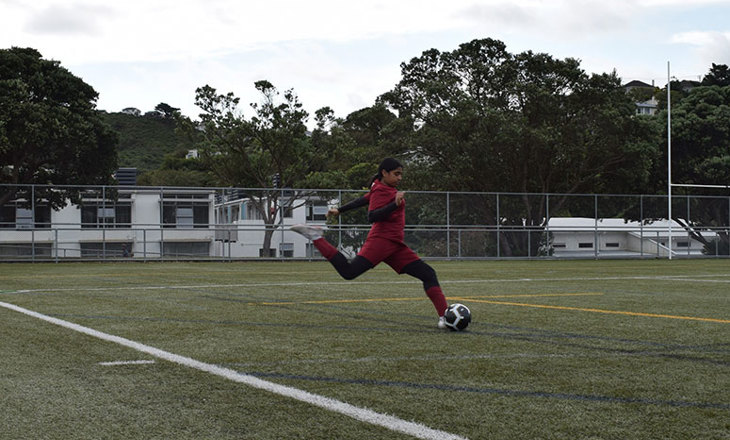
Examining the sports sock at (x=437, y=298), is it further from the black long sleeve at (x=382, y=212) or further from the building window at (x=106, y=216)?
the building window at (x=106, y=216)

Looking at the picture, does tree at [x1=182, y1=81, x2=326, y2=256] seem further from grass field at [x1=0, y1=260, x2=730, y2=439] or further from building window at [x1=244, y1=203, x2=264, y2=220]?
grass field at [x1=0, y1=260, x2=730, y2=439]

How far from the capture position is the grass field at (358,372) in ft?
10.8

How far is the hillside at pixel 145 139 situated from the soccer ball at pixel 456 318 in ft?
278

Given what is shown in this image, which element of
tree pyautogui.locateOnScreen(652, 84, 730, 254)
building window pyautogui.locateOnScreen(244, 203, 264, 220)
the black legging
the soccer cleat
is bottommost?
the black legging

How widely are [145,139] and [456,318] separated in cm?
9768

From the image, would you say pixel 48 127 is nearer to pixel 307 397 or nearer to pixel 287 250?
pixel 287 250

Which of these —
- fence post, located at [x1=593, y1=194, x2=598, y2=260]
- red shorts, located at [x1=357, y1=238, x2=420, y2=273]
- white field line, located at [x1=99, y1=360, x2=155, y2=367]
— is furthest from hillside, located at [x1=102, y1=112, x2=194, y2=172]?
white field line, located at [x1=99, y1=360, x2=155, y2=367]

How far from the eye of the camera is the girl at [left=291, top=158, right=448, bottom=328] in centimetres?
655

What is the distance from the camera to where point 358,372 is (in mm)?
4523

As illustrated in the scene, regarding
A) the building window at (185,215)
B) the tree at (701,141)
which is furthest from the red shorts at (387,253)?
the tree at (701,141)

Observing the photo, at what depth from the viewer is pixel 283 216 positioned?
28266mm

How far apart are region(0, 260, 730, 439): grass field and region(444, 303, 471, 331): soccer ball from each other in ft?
0.31

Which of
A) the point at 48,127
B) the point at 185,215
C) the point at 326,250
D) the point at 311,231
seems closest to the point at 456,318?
the point at 326,250

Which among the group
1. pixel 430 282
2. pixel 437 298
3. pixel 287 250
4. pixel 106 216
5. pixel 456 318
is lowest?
pixel 287 250
